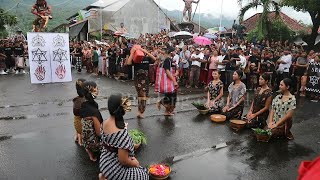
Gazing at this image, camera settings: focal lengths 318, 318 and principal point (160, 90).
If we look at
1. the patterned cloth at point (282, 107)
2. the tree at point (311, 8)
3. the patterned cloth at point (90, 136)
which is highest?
the tree at point (311, 8)

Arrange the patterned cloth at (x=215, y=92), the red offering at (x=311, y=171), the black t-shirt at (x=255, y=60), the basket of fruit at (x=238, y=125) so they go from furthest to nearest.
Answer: the black t-shirt at (x=255, y=60) < the patterned cloth at (x=215, y=92) < the basket of fruit at (x=238, y=125) < the red offering at (x=311, y=171)

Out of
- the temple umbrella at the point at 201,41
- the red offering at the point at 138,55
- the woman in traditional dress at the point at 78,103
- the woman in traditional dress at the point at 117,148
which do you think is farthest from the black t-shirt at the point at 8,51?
the woman in traditional dress at the point at 117,148

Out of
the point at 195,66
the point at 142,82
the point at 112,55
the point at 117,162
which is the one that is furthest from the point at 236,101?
the point at 112,55

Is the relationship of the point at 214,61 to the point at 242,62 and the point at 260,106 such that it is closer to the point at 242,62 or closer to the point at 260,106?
the point at 242,62

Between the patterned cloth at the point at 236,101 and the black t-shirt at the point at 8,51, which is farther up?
the black t-shirt at the point at 8,51

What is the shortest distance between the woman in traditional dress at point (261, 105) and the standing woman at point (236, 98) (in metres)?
0.61

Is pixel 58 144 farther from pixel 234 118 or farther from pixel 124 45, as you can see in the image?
pixel 124 45

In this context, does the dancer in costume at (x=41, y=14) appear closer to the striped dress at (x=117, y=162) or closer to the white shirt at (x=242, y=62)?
the white shirt at (x=242, y=62)

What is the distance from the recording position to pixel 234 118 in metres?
7.93

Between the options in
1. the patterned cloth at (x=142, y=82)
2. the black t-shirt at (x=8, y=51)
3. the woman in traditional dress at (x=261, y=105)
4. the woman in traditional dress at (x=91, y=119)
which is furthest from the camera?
the black t-shirt at (x=8, y=51)

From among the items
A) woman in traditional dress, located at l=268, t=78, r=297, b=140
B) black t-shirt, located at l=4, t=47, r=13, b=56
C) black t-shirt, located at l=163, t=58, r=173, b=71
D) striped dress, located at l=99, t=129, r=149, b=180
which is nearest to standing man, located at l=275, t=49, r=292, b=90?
woman in traditional dress, located at l=268, t=78, r=297, b=140

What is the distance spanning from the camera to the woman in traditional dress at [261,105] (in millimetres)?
6824

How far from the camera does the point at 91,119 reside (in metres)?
4.95

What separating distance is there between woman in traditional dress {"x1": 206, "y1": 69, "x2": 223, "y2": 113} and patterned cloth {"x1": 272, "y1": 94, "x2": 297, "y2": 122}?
192cm
